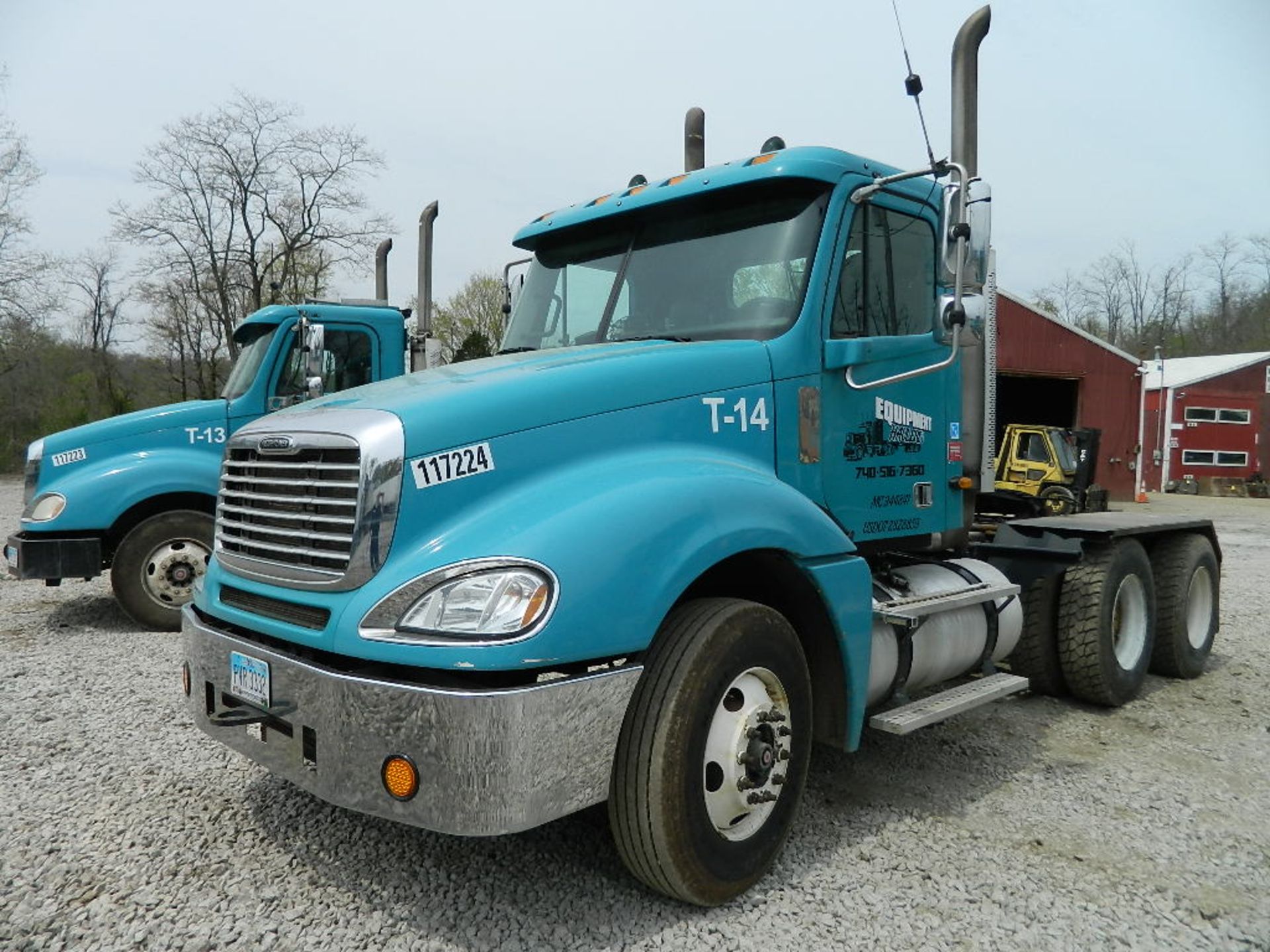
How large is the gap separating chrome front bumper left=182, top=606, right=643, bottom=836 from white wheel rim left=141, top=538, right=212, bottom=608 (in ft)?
17.2

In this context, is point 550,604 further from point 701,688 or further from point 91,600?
point 91,600

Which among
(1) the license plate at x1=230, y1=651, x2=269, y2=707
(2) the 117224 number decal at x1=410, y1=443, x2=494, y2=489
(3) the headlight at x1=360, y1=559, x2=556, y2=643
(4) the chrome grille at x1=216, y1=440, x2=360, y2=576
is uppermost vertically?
(2) the 117224 number decal at x1=410, y1=443, x2=494, y2=489

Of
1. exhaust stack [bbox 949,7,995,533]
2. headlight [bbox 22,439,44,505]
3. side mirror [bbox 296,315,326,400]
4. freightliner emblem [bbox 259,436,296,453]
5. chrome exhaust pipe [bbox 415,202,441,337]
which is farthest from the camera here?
chrome exhaust pipe [bbox 415,202,441,337]

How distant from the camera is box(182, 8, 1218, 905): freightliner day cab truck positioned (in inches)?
103

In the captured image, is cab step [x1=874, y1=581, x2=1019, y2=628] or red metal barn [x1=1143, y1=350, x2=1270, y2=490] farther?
red metal barn [x1=1143, y1=350, x2=1270, y2=490]

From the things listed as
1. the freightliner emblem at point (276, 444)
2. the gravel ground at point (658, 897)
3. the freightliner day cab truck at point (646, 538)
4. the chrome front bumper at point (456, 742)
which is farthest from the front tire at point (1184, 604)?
the freightliner emblem at point (276, 444)

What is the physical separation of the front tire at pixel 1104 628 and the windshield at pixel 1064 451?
1441 cm

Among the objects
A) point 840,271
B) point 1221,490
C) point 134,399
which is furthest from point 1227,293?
point 840,271

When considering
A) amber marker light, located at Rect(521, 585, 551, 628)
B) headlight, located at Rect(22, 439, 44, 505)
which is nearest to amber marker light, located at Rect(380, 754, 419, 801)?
amber marker light, located at Rect(521, 585, 551, 628)

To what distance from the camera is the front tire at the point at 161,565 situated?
288 inches

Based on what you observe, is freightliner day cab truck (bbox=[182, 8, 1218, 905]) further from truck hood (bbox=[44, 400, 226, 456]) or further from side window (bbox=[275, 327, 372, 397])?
truck hood (bbox=[44, 400, 226, 456])

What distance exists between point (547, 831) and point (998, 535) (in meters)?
3.66

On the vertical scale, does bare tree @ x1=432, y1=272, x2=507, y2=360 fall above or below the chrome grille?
above

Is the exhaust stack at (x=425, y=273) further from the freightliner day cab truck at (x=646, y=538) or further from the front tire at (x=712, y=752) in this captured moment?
the front tire at (x=712, y=752)
